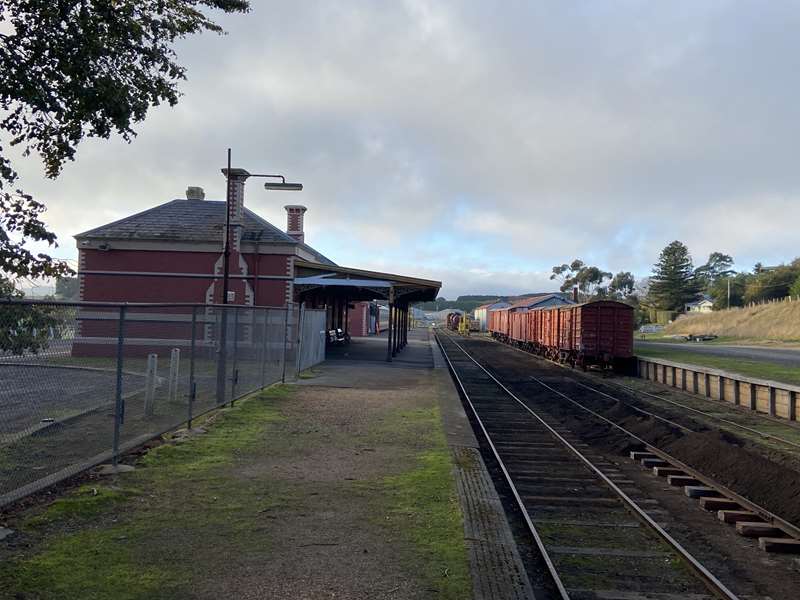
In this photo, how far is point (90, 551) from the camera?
16.6 feet

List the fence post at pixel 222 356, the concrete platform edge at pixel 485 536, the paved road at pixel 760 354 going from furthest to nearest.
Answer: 1. the paved road at pixel 760 354
2. the fence post at pixel 222 356
3. the concrete platform edge at pixel 485 536

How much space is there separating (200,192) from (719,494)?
2921 cm

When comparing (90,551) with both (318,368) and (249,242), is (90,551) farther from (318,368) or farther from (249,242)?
(249,242)

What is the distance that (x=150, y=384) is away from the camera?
28.5 ft

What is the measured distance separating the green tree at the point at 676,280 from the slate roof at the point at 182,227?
96.2 meters

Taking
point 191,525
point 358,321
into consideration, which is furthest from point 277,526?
point 358,321

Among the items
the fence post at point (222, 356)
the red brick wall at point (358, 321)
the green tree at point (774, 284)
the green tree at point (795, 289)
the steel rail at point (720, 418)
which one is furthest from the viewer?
the green tree at point (774, 284)

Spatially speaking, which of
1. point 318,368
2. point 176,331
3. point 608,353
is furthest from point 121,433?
point 608,353

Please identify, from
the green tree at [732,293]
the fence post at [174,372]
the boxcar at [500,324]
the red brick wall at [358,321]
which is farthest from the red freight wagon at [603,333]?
the green tree at [732,293]

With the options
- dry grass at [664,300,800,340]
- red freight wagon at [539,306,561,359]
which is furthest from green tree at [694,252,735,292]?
red freight wagon at [539,306,561,359]

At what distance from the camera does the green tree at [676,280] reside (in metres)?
111

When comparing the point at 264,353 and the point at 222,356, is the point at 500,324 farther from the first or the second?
the point at 222,356

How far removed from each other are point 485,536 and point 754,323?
7474 cm

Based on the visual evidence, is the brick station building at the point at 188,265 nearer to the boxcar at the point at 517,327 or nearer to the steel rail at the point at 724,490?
the steel rail at the point at 724,490
